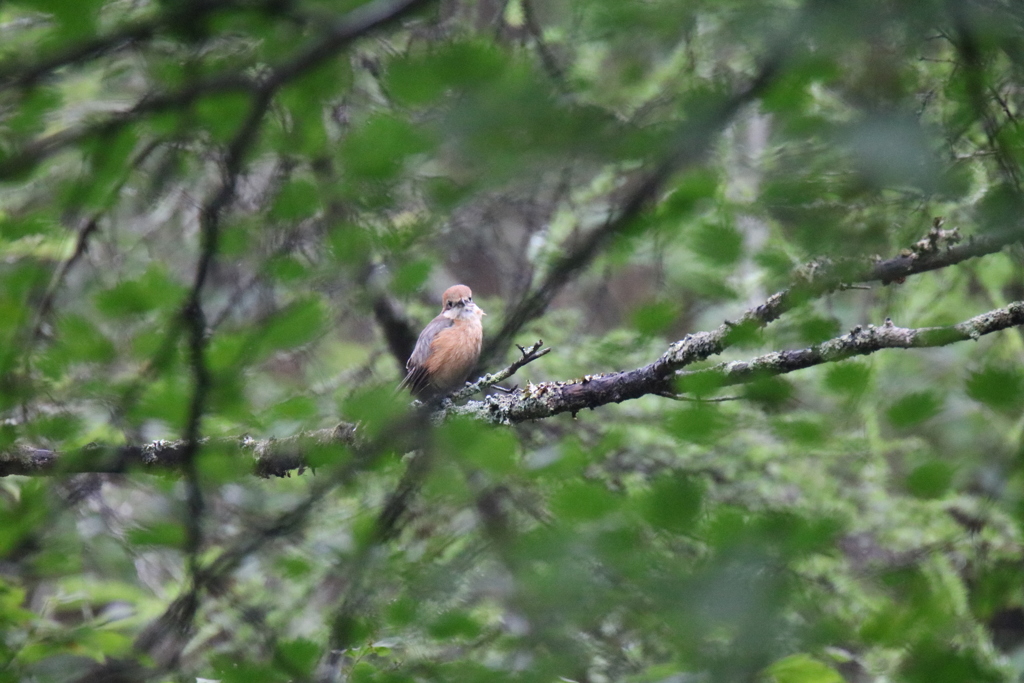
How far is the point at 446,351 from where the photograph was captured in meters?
5.18

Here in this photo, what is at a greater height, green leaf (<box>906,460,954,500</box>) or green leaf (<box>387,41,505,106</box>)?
green leaf (<box>387,41,505,106</box>)

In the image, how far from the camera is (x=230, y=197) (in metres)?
1.87

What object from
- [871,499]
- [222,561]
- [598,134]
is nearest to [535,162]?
[598,134]

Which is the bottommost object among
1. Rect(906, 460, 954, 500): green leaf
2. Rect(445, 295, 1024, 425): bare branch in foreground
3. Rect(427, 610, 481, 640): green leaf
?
Rect(445, 295, 1024, 425): bare branch in foreground

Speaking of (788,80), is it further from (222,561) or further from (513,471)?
(222,561)

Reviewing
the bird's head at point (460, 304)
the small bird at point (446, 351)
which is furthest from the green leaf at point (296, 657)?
the bird's head at point (460, 304)

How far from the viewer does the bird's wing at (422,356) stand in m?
5.08

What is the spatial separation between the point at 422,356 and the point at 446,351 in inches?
6.0

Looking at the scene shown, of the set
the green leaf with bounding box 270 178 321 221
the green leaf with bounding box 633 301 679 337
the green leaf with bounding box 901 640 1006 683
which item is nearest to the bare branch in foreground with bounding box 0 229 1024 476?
the green leaf with bounding box 633 301 679 337

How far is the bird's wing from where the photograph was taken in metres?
5.08

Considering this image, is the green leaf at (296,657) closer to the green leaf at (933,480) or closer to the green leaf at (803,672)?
the green leaf at (803,672)

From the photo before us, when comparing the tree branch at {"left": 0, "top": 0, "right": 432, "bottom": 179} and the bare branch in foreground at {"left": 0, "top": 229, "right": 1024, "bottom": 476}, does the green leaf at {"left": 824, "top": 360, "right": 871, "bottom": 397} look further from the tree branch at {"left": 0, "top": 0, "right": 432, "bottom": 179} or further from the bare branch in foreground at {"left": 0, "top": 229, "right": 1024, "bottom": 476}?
the tree branch at {"left": 0, "top": 0, "right": 432, "bottom": 179}

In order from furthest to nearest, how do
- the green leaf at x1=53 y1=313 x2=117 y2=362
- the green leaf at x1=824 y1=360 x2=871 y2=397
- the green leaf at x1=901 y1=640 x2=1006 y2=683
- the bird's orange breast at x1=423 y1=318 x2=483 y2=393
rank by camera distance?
the bird's orange breast at x1=423 y1=318 x2=483 y2=393, the green leaf at x1=53 y1=313 x2=117 y2=362, the green leaf at x1=824 y1=360 x2=871 y2=397, the green leaf at x1=901 y1=640 x2=1006 y2=683

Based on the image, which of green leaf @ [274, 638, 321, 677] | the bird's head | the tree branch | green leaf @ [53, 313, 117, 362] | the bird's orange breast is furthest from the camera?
the bird's head
